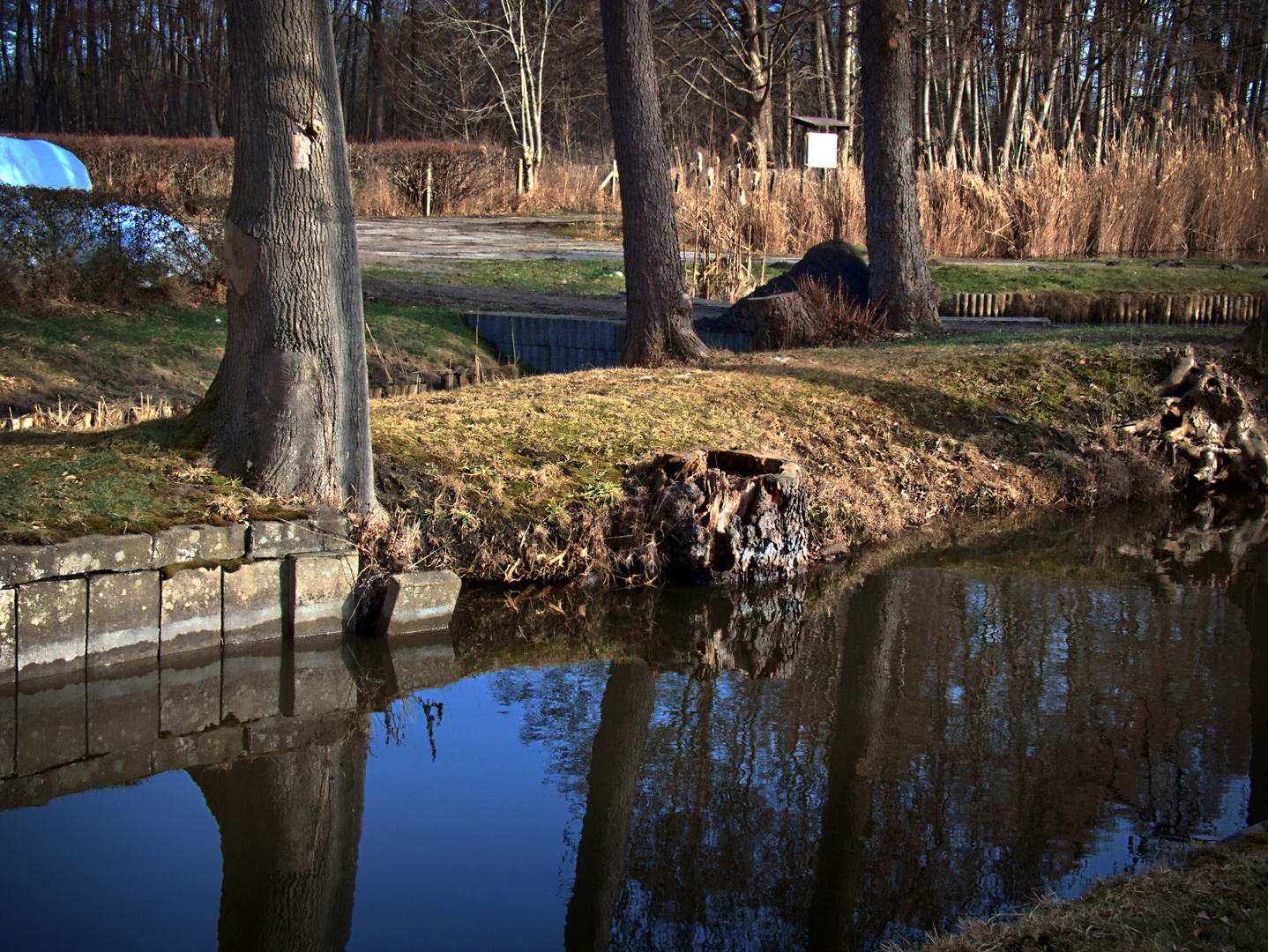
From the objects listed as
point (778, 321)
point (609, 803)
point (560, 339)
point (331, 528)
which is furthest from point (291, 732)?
point (560, 339)

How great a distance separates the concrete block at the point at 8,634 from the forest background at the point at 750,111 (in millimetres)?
2848

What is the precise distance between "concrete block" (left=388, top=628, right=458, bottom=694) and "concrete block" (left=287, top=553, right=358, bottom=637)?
29 centimetres

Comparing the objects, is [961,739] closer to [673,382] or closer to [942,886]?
[942,886]

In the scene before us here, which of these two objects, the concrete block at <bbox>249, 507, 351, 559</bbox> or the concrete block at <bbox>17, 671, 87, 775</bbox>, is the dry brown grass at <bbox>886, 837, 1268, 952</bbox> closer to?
the concrete block at <bbox>17, 671, 87, 775</bbox>

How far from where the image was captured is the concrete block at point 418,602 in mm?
5266

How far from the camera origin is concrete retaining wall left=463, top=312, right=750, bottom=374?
10.9 metres

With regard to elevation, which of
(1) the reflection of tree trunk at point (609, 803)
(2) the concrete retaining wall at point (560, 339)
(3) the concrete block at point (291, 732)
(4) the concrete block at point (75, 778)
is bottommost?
(1) the reflection of tree trunk at point (609, 803)

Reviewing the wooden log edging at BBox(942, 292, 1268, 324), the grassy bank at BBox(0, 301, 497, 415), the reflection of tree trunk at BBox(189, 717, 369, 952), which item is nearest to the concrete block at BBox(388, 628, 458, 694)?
the reflection of tree trunk at BBox(189, 717, 369, 952)

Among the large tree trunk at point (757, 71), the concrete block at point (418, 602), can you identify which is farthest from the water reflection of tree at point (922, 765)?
the large tree trunk at point (757, 71)

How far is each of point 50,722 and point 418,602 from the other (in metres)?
1.63

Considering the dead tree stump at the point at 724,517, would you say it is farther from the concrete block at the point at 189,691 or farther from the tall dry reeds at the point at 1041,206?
the tall dry reeds at the point at 1041,206

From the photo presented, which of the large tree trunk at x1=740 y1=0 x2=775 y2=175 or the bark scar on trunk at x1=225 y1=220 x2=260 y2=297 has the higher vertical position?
the large tree trunk at x1=740 y1=0 x2=775 y2=175

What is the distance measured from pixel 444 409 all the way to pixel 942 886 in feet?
15.9

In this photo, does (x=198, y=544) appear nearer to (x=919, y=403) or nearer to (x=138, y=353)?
(x=919, y=403)
